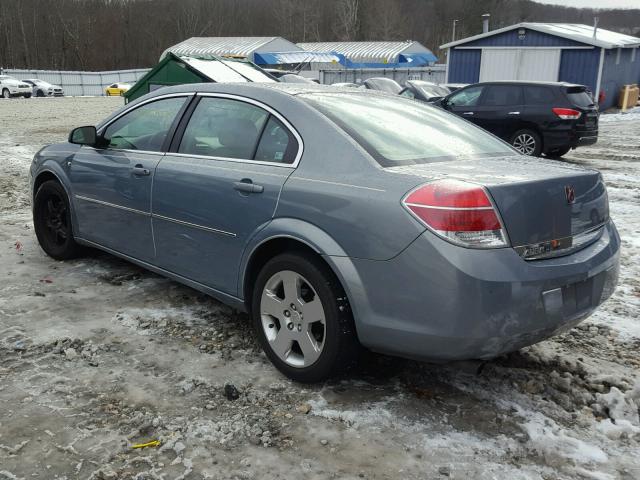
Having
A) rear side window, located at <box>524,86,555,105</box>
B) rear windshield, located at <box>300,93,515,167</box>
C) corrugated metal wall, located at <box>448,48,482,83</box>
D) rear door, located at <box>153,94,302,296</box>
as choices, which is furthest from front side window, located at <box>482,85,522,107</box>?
corrugated metal wall, located at <box>448,48,482,83</box>

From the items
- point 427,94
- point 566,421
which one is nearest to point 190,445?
point 566,421

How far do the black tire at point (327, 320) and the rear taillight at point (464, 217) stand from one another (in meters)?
0.61

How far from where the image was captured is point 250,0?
105250 mm

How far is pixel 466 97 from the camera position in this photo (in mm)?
13672

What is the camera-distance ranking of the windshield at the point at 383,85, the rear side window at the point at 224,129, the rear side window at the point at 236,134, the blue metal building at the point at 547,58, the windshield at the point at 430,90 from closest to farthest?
the rear side window at the point at 236,134 → the rear side window at the point at 224,129 → the windshield at the point at 430,90 → the windshield at the point at 383,85 → the blue metal building at the point at 547,58

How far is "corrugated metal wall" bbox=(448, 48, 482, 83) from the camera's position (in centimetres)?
2739

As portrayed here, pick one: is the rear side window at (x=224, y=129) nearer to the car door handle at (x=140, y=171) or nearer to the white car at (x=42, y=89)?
the car door handle at (x=140, y=171)

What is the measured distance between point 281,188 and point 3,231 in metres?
4.51

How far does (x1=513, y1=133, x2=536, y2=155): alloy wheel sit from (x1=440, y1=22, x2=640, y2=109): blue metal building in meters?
13.3

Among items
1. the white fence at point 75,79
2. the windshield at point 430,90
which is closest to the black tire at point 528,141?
the windshield at point 430,90

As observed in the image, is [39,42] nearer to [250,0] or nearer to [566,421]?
[250,0]

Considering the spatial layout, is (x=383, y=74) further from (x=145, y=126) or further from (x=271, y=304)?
(x=271, y=304)

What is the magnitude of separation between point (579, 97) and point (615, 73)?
15.9 meters

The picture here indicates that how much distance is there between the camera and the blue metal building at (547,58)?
80.1 feet
